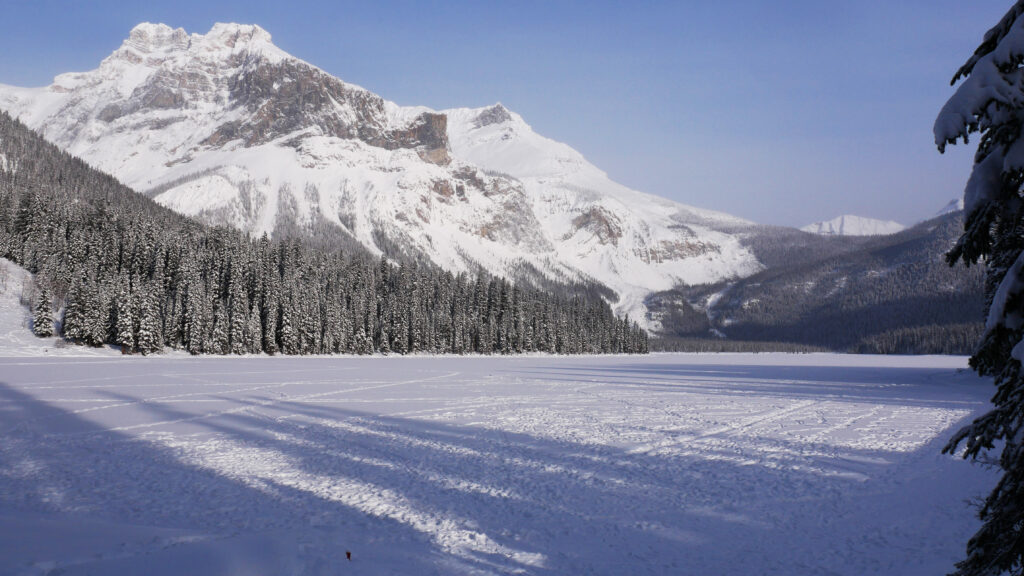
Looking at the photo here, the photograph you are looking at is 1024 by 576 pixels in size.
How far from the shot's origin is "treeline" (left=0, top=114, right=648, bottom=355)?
68.8 metres

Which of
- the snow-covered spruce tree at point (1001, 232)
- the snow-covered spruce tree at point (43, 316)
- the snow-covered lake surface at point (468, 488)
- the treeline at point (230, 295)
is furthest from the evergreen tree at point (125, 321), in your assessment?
the snow-covered spruce tree at point (1001, 232)

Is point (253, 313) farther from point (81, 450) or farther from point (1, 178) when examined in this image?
point (1, 178)

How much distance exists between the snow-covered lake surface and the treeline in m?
A: 44.0

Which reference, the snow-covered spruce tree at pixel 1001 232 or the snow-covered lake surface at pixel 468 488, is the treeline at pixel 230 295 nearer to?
the snow-covered lake surface at pixel 468 488

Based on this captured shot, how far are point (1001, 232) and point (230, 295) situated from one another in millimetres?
84178

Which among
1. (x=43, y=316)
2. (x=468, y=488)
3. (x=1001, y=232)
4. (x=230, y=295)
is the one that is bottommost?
(x=468, y=488)

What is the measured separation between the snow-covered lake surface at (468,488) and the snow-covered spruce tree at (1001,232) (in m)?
6.14

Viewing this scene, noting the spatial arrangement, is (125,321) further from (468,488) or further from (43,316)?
(468,488)

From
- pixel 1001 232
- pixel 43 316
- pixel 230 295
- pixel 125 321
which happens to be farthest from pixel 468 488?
pixel 43 316

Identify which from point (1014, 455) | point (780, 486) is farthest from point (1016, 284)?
point (780, 486)

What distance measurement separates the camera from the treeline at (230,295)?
226 ft

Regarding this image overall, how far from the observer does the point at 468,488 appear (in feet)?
47.8

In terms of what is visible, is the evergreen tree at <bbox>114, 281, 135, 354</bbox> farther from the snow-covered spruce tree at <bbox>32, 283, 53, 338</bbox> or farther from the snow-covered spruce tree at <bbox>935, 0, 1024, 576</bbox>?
the snow-covered spruce tree at <bbox>935, 0, 1024, 576</bbox>

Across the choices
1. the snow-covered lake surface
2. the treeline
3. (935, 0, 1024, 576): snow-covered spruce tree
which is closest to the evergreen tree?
the treeline
